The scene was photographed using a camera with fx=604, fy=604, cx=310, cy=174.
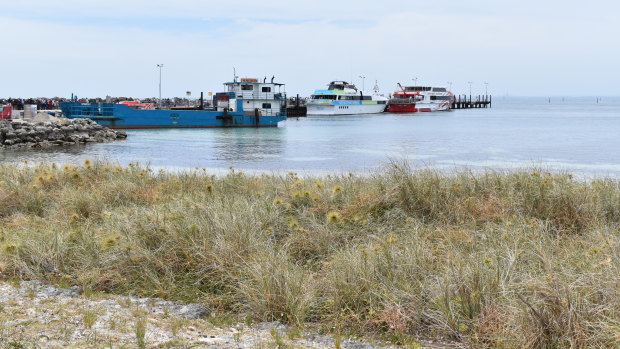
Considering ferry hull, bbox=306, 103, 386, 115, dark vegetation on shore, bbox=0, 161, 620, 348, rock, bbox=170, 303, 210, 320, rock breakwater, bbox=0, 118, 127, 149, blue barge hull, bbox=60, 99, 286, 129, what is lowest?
rock, bbox=170, 303, 210, 320

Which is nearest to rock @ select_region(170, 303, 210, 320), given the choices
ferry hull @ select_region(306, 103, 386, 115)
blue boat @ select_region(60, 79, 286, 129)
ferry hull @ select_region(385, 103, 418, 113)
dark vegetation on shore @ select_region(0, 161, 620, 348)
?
dark vegetation on shore @ select_region(0, 161, 620, 348)

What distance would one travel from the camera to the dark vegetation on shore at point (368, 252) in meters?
4.83

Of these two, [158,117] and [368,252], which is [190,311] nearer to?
[368,252]

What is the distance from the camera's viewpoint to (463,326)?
15.3 ft

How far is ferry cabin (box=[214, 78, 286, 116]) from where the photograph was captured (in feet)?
187

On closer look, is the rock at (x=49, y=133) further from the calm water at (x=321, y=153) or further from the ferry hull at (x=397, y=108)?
the ferry hull at (x=397, y=108)

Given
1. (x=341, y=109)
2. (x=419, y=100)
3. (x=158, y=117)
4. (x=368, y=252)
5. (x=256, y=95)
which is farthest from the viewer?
(x=419, y=100)

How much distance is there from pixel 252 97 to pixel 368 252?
52.4 m

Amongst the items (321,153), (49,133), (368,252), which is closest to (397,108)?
(321,153)

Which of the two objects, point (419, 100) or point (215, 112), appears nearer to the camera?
point (215, 112)

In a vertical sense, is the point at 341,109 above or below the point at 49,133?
above

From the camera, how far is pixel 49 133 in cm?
3888

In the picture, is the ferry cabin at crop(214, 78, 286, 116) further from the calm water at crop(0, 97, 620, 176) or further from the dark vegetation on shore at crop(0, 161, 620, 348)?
the dark vegetation on shore at crop(0, 161, 620, 348)

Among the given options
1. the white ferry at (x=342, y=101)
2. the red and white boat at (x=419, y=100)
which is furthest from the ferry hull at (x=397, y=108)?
the white ferry at (x=342, y=101)
